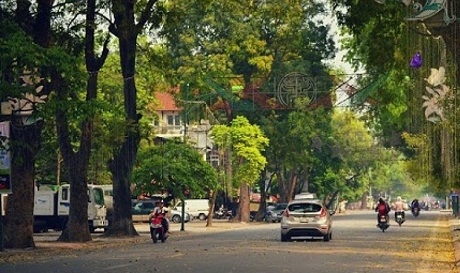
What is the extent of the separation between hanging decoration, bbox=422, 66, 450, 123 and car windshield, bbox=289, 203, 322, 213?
46.4 feet

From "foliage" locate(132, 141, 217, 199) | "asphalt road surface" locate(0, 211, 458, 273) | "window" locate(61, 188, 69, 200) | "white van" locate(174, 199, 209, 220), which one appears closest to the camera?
"asphalt road surface" locate(0, 211, 458, 273)

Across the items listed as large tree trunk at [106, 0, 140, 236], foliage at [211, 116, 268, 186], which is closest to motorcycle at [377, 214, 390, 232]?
large tree trunk at [106, 0, 140, 236]

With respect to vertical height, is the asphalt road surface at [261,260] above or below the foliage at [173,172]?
below

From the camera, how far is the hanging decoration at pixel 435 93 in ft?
91.3

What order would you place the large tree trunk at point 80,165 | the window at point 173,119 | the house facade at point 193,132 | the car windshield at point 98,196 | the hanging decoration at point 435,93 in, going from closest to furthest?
the hanging decoration at point 435,93, the large tree trunk at point 80,165, the car windshield at point 98,196, the house facade at point 193,132, the window at point 173,119

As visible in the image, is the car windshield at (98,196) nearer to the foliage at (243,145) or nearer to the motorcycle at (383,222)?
the motorcycle at (383,222)

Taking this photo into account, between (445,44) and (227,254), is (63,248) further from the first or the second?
(445,44)

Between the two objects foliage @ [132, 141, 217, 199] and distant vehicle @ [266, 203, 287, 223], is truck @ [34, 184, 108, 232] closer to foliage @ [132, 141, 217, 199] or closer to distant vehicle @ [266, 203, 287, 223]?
foliage @ [132, 141, 217, 199]

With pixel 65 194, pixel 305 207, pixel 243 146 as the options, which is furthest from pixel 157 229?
pixel 243 146

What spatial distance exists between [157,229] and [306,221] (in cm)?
589

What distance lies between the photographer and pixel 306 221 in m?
42.2

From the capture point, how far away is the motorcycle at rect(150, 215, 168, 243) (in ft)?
144

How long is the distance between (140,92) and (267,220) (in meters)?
15.3

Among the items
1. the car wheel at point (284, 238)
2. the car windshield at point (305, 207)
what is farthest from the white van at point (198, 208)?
the car windshield at point (305, 207)
